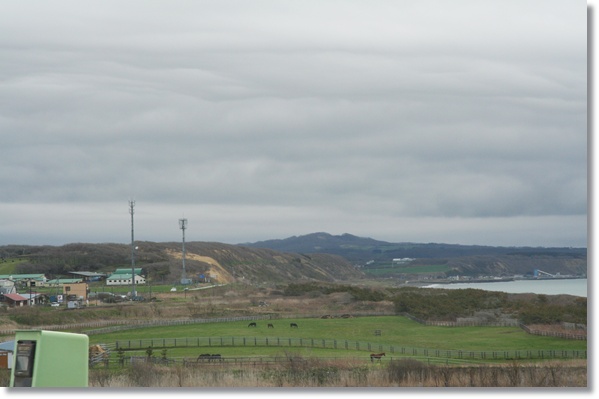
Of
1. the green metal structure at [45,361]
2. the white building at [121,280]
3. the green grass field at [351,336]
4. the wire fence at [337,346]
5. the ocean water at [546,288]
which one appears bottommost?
the ocean water at [546,288]

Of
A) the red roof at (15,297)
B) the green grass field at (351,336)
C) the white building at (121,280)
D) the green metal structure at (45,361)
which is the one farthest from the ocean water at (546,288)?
the green metal structure at (45,361)

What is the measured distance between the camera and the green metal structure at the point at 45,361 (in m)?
22.5

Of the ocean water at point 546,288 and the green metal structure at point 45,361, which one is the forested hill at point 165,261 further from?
the green metal structure at point 45,361

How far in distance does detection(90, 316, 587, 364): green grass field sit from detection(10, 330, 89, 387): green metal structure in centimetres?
2179

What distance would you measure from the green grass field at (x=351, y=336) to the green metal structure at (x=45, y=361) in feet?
71.5

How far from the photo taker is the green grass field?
156 ft

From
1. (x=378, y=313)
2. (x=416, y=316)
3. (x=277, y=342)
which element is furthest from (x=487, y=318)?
(x=277, y=342)

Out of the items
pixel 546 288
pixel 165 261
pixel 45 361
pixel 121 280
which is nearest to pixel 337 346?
pixel 45 361

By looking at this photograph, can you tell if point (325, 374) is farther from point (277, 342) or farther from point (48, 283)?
point (48, 283)

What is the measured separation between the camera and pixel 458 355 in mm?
45000

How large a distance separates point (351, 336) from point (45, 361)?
3522cm

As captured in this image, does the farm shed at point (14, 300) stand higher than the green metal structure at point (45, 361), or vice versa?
the green metal structure at point (45, 361)

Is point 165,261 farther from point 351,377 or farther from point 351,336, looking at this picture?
point 351,377

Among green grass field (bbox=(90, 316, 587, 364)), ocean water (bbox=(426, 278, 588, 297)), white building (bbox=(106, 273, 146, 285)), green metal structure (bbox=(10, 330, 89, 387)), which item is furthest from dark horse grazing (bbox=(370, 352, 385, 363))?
white building (bbox=(106, 273, 146, 285))
